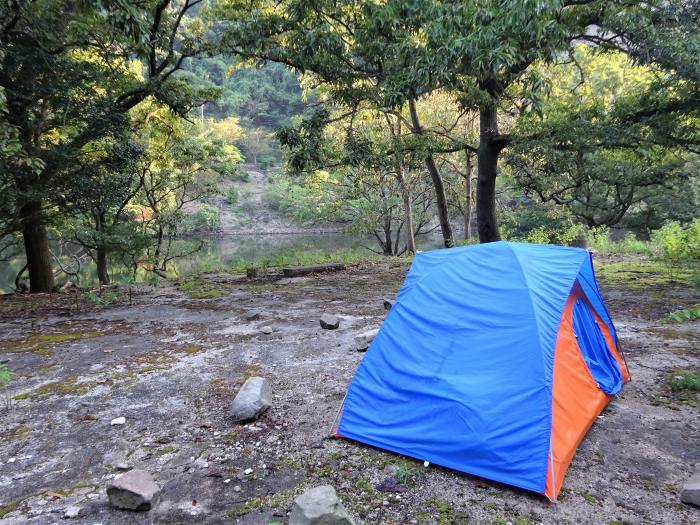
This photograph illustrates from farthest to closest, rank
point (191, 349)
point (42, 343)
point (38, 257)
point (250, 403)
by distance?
point (38, 257) < point (42, 343) < point (191, 349) < point (250, 403)

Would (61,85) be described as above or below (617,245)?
above

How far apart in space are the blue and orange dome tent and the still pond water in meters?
11.4

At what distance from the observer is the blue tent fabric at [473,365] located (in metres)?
2.79

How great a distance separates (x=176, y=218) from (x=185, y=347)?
9774 mm

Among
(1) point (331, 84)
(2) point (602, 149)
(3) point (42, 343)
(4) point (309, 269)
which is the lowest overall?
(3) point (42, 343)

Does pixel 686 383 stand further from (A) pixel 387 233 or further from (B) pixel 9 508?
(A) pixel 387 233

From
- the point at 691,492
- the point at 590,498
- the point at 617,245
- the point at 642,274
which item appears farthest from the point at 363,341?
the point at 617,245

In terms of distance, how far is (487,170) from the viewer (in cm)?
995

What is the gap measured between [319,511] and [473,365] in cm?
147

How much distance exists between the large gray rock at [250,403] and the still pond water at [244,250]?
10.9 meters

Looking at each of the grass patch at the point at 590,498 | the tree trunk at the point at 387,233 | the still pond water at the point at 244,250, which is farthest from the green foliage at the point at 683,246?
the tree trunk at the point at 387,233

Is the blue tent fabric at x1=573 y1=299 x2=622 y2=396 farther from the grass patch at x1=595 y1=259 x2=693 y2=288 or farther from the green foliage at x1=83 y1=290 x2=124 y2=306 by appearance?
the green foliage at x1=83 y1=290 x2=124 y2=306

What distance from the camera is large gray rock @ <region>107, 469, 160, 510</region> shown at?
8.20 feet

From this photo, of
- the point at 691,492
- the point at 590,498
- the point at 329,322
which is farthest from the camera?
the point at 329,322
